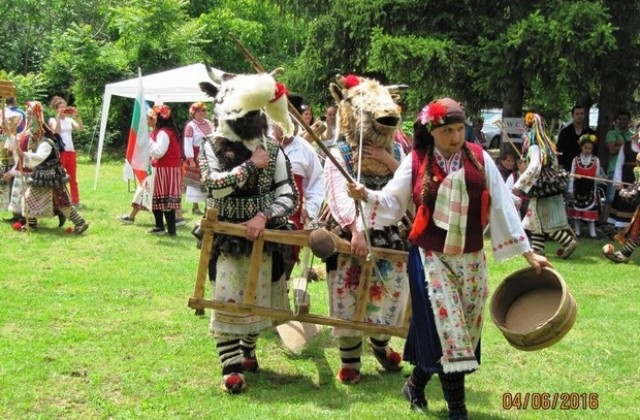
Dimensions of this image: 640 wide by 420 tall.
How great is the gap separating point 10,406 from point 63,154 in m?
8.36

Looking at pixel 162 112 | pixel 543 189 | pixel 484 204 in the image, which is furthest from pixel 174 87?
pixel 484 204

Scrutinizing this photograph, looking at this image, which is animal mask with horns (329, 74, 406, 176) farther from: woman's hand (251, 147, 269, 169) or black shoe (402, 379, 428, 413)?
black shoe (402, 379, 428, 413)

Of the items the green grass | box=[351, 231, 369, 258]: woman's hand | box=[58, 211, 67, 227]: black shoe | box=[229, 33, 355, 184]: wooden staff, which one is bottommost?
box=[58, 211, 67, 227]: black shoe

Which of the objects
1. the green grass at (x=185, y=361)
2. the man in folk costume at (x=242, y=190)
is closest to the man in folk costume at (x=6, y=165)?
the green grass at (x=185, y=361)

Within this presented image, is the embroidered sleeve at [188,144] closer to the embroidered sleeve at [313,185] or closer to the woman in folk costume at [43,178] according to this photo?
the woman in folk costume at [43,178]

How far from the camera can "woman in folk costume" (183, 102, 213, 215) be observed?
11867 millimetres

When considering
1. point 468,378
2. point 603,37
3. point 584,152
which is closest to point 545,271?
point 468,378

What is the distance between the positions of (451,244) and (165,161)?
6.66 metres

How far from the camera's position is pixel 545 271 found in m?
4.28

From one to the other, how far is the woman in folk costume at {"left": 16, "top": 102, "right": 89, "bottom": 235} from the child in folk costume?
684 cm

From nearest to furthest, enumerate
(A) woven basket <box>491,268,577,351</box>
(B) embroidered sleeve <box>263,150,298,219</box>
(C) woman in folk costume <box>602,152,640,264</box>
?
(A) woven basket <box>491,268,577,351</box>, (B) embroidered sleeve <box>263,150,298,219</box>, (C) woman in folk costume <box>602,152,640,264</box>

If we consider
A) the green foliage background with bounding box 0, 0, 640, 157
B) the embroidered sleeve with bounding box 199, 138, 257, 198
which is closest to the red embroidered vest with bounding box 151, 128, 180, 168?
the green foliage background with bounding box 0, 0, 640, 157

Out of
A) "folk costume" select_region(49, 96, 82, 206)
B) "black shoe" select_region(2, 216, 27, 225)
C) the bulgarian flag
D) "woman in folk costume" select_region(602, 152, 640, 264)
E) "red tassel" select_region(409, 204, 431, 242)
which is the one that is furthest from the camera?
"folk costume" select_region(49, 96, 82, 206)

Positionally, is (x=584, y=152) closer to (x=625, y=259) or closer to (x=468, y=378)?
(x=625, y=259)
